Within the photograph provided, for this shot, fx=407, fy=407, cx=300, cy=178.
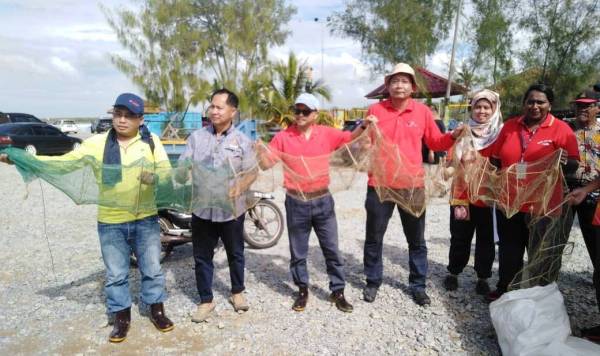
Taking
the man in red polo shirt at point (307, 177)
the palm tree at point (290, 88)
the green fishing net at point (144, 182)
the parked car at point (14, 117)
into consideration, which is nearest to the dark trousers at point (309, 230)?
the man in red polo shirt at point (307, 177)

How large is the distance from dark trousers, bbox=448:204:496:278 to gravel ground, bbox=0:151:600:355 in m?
0.29

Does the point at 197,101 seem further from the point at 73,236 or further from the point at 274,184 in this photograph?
the point at 274,184

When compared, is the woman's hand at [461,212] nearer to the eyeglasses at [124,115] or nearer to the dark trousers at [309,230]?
the dark trousers at [309,230]

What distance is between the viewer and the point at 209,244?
11.6 ft

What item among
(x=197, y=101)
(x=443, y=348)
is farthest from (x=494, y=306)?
(x=197, y=101)

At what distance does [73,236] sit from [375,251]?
4.66 meters

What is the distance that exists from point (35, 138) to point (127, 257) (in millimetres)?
15398

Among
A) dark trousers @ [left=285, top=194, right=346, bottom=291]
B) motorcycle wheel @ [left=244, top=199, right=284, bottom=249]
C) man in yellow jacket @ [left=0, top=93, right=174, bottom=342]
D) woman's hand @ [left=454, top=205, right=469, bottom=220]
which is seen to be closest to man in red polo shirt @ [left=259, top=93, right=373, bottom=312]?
dark trousers @ [left=285, top=194, right=346, bottom=291]

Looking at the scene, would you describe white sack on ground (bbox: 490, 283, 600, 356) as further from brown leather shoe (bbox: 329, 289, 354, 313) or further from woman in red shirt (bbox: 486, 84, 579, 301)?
brown leather shoe (bbox: 329, 289, 354, 313)

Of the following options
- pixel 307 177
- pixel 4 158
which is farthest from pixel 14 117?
pixel 307 177

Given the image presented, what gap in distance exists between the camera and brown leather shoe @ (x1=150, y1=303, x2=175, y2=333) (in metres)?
3.38

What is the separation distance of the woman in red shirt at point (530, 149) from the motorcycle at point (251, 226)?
2.54 meters

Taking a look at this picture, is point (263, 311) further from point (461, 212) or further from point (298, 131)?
point (461, 212)

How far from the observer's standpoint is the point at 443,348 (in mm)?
3076
